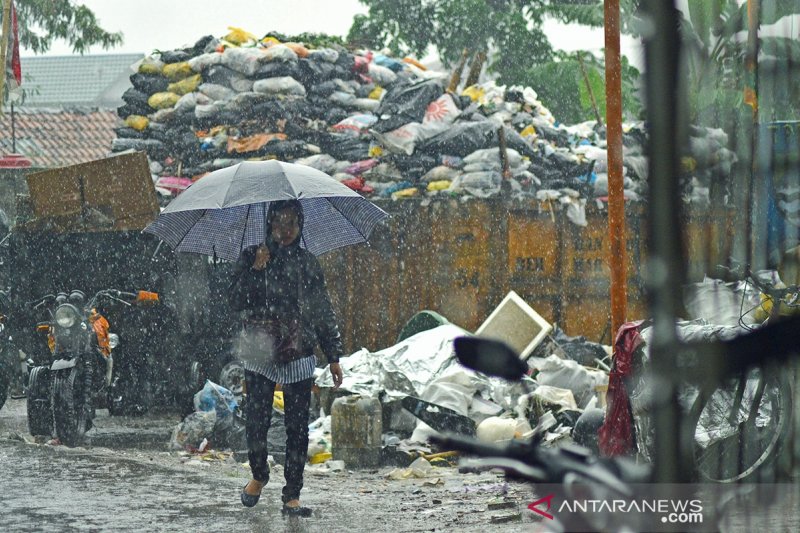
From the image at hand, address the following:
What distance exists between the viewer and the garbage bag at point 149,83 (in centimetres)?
1452

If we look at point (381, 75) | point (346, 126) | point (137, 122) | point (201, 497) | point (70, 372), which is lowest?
point (201, 497)

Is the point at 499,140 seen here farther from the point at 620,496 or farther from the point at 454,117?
the point at 620,496

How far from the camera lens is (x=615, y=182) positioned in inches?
266

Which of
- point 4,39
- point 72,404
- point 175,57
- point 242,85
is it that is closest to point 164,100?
point 175,57

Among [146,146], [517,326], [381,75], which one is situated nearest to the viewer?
[517,326]

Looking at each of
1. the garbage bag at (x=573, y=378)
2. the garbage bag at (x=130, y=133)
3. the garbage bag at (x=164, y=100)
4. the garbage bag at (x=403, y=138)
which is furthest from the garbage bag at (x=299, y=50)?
the garbage bag at (x=573, y=378)

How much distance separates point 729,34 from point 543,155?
12.3 m

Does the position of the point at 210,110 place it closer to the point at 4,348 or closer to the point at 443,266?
the point at 443,266

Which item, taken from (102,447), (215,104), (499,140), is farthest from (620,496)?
(215,104)

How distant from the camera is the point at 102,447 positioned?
9219 millimetres

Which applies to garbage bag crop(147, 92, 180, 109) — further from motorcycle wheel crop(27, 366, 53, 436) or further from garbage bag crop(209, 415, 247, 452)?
garbage bag crop(209, 415, 247, 452)

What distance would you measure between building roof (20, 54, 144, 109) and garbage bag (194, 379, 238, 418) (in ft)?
164

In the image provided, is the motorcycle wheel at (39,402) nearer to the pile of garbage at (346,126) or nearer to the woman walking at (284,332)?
the woman walking at (284,332)

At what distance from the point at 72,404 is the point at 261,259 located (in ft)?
11.4
